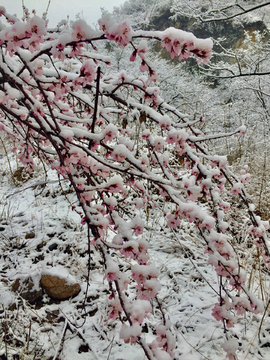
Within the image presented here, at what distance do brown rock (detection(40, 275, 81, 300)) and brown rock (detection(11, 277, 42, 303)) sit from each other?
0.07 meters

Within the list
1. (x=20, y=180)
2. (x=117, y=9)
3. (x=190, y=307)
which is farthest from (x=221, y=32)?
(x=190, y=307)

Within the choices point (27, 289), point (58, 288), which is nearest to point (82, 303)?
point (58, 288)

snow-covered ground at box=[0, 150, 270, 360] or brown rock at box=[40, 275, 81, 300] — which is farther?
brown rock at box=[40, 275, 81, 300]

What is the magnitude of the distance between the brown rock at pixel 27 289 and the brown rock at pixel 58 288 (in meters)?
0.07

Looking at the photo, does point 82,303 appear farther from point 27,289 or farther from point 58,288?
point 27,289

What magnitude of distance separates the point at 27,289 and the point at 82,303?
48 centimetres

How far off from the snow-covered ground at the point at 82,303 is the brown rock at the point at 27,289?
34 mm

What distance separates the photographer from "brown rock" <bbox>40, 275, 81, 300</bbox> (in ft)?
5.75

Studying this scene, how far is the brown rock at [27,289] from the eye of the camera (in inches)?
68.2

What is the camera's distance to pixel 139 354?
1.36 m

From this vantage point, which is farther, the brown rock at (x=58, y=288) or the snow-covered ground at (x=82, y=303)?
the brown rock at (x=58, y=288)

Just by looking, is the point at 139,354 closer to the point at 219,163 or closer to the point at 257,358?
the point at 257,358

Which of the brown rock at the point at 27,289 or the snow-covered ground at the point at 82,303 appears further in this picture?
the brown rock at the point at 27,289

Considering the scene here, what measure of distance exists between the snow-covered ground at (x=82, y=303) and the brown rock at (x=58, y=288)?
5 cm
